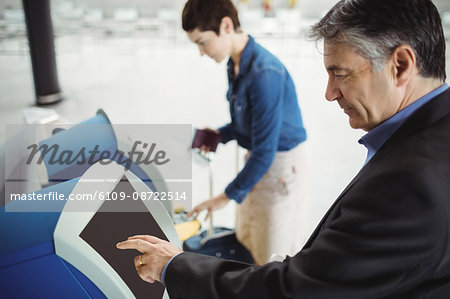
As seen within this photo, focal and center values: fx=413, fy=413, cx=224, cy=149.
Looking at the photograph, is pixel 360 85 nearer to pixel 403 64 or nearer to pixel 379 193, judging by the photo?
pixel 403 64

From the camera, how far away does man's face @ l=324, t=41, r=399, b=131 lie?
2.66 ft

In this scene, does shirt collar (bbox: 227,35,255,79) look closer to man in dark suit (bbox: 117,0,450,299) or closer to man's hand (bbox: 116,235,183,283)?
man in dark suit (bbox: 117,0,450,299)

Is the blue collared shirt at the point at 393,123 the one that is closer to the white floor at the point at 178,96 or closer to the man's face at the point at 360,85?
the man's face at the point at 360,85

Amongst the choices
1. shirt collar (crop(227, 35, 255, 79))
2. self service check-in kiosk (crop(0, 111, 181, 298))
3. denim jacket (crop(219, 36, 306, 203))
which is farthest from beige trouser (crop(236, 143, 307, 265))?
self service check-in kiosk (crop(0, 111, 181, 298))

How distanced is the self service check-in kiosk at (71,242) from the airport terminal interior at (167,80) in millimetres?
627

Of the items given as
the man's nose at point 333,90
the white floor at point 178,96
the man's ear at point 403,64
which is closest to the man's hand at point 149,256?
the man's nose at point 333,90

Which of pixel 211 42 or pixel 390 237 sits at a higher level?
pixel 211 42

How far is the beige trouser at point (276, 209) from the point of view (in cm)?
195

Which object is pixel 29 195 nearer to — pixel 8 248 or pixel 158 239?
pixel 8 248

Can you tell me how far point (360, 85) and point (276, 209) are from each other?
1.25 m

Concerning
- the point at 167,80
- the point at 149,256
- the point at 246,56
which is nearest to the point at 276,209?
the point at 246,56

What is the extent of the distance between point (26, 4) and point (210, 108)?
252cm

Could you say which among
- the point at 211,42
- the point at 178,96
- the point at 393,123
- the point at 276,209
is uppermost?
the point at 211,42

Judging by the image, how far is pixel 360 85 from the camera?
0.84 metres
